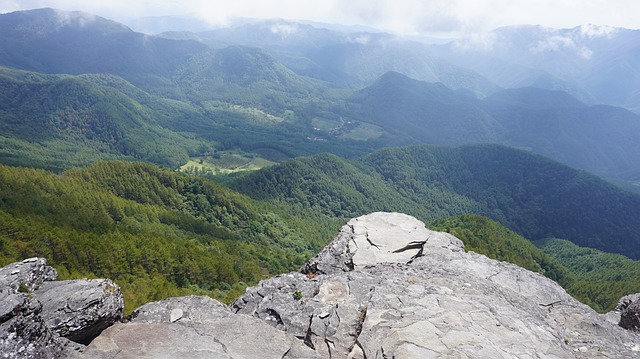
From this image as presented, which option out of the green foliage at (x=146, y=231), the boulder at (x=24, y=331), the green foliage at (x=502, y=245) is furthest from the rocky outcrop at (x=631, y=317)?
the green foliage at (x=502, y=245)

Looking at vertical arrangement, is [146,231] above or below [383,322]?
below

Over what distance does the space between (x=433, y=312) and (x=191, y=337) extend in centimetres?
1335

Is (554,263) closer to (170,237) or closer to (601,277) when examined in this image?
(601,277)

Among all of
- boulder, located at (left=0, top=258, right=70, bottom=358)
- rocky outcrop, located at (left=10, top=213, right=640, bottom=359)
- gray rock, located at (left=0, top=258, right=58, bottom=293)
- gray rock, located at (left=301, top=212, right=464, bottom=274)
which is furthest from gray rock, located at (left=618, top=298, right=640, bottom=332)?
gray rock, located at (left=0, top=258, right=58, bottom=293)

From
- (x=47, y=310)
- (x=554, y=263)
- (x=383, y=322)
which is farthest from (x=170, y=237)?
(x=554, y=263)

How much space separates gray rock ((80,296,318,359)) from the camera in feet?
57.2

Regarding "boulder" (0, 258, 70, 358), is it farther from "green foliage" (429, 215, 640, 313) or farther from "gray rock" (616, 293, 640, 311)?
"green foliage" (429, 215, 640, 313)

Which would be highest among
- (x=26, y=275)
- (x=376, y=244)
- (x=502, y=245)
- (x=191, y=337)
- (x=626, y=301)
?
(x=26, y=275)

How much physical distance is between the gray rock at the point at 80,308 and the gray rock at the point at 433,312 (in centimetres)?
744

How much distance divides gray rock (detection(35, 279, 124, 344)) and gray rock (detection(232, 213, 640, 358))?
7.44m

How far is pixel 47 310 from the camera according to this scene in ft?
59.9

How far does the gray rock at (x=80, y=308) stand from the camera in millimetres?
17797

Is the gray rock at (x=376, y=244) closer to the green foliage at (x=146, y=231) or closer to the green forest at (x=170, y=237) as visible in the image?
the green forest at (x=170, y=237)

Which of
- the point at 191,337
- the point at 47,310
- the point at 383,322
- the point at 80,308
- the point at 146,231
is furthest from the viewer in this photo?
the point at 146,231
